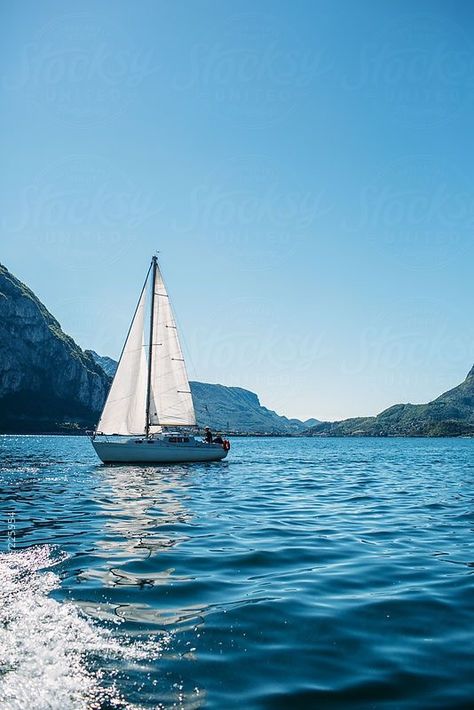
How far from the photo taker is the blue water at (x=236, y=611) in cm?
627

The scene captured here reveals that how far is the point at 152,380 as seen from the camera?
55.2m

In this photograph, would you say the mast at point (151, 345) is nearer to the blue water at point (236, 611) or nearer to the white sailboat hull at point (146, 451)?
the white sailboat hull at point (146, 451)

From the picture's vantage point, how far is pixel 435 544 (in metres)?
15.4

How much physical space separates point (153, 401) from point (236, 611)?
152ft

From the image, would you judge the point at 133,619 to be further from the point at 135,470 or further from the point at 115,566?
the point at 135,470

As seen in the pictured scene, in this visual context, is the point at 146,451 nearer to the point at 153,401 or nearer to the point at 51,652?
the point at 153,401

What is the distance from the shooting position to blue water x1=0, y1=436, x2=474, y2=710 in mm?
6266

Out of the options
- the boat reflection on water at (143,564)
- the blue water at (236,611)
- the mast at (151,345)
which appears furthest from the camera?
the mast at (151,345)

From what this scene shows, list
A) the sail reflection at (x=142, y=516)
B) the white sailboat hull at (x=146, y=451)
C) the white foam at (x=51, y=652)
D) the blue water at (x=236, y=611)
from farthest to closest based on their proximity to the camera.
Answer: the white sailboat hull at (x=146, y=451) < the sail reflection at (x=142, y=516) < the blue water at (x=236, y=611) < the white foam at (x=51, y=652)

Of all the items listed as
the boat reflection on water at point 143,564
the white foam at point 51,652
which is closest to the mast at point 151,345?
the boat reflection on water at point 143,564

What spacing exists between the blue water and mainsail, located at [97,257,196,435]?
104ft

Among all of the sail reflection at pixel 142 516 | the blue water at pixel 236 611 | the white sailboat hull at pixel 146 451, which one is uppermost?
the white sailboat hull at pixel 146 451

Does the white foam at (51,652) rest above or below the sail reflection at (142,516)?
above

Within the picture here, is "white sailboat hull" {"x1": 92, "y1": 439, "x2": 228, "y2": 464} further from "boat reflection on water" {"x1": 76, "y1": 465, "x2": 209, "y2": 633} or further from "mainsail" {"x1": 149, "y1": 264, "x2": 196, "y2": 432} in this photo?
"boat reflection on water" {"x1": 76, "y1": 465, "x2": 209, "y2": 633}
